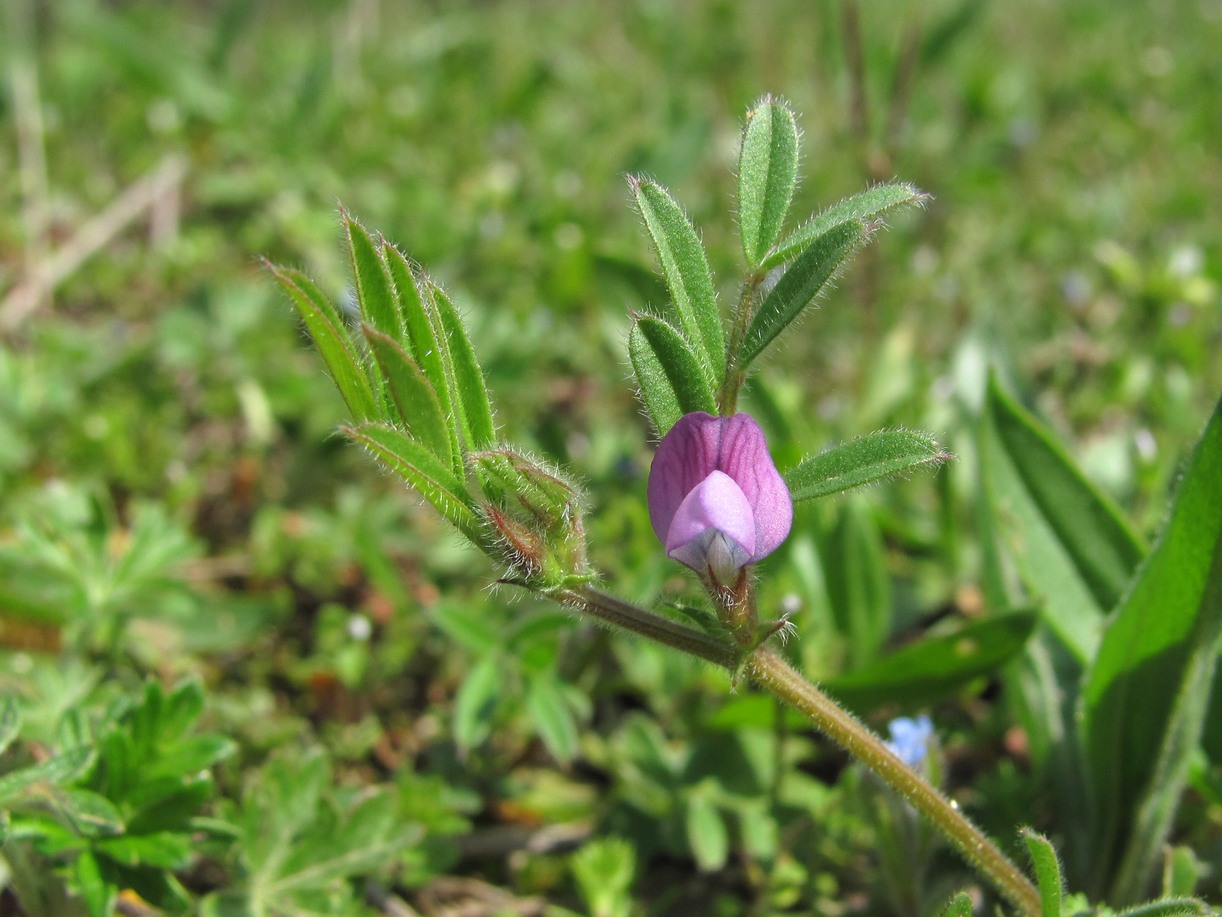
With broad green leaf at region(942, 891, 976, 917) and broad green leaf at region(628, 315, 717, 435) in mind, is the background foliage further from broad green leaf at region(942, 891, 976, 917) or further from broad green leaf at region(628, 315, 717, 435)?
broad green leaf at region(942, 891, 976, 917)

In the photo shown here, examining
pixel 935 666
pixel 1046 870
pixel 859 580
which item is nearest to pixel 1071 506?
pixel 935 666

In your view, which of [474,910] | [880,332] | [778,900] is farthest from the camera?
[880,332]

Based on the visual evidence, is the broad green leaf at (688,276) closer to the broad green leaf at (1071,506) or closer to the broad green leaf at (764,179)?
the broad green leaf at (764,179)

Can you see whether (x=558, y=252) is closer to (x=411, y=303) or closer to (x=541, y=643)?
(x=541, y=643)

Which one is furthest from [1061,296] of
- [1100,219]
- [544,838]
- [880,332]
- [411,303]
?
[411,303]

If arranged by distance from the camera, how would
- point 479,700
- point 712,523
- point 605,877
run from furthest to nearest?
point 479,700, point 605,877, point 712,523

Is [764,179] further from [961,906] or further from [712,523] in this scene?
[961,906]
